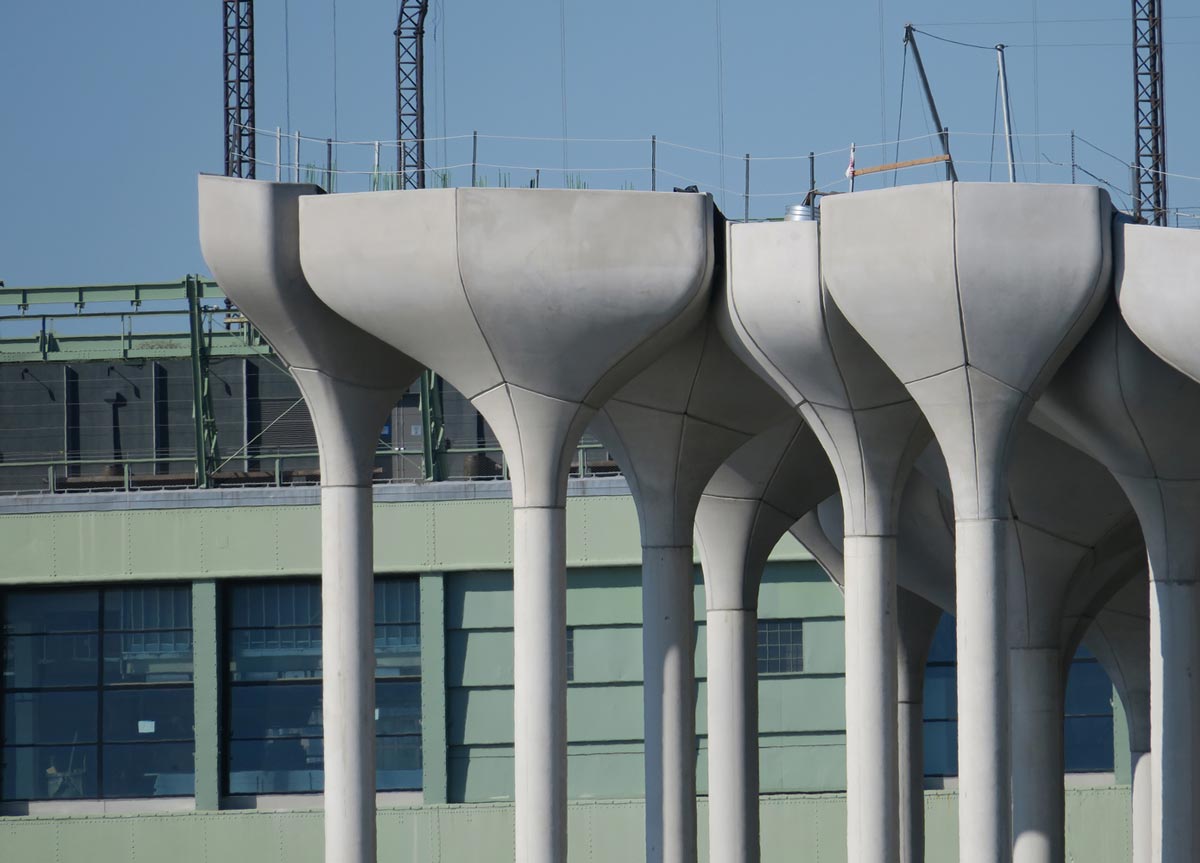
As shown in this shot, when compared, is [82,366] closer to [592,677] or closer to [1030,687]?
[592,677]

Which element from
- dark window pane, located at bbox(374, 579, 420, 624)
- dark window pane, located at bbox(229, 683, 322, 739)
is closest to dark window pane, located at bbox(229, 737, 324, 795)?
dark window pane, located at bbox(229, 683, 322, 739)

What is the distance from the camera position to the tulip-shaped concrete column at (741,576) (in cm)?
2847

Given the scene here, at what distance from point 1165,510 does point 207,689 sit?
24.6m

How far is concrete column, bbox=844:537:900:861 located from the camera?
2336 centimetres

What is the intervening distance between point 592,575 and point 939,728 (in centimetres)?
787

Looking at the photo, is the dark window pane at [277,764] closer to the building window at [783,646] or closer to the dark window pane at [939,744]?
the building window at [783,646]

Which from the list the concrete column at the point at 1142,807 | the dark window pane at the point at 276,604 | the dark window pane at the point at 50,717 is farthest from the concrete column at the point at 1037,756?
the dark window pane at the point at 50,717

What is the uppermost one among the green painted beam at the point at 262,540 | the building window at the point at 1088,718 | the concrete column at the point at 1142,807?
the green painted beam at the point at 262,540

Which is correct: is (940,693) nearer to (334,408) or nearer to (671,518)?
(671,518)

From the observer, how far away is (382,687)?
42.8 meters

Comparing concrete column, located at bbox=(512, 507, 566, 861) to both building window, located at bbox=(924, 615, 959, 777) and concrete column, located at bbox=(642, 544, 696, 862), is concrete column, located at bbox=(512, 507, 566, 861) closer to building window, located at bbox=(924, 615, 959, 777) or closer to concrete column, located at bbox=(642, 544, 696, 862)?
concrete column, located at bbox=(642, 544, 696, 862)

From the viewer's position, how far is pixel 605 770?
1655 inches

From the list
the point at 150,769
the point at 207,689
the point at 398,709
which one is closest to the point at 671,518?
the point at 398,709

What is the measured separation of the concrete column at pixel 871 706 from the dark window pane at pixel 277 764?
21.5 m
